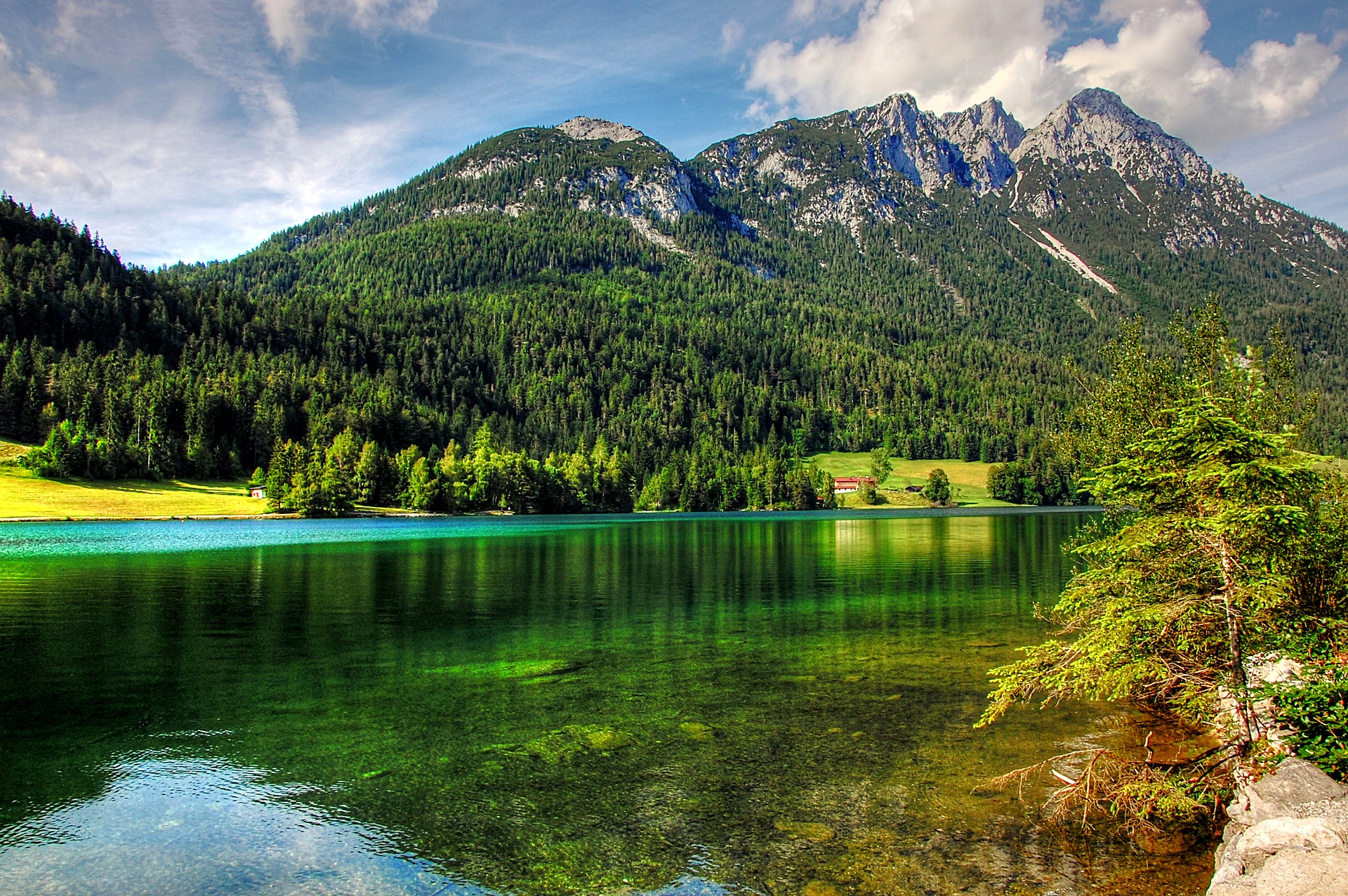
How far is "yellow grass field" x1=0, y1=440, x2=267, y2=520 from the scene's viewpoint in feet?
371

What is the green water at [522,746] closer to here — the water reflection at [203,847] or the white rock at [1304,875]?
the water reflection at [203,847]

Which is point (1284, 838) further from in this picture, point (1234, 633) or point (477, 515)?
point (477, 515)

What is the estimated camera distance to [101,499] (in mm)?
125000

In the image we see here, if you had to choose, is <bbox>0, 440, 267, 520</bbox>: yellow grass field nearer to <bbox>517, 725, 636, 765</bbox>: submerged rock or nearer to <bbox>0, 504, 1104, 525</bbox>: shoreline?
<bbox>0, 504, 1104, 525</bbox>: shoreline

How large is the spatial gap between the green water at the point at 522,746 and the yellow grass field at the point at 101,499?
90922mm

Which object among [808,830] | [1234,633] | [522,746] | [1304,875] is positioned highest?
[1234,633]

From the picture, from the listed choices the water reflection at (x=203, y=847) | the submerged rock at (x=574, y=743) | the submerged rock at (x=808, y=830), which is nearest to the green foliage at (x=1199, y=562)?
the submerged rock at (x=808, y=830)

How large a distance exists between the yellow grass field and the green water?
9092cm

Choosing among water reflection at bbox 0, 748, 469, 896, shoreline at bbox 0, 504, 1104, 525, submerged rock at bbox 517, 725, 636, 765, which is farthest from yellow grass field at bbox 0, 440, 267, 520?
submerged rock at bbox 517, 725, 636, 765

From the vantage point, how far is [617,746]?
17.4 metres

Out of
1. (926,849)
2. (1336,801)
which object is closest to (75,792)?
(926,849)

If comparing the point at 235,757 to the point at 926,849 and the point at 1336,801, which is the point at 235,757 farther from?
the point at 1336,801

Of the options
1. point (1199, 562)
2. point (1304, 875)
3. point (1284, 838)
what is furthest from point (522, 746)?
point (1199, 562)

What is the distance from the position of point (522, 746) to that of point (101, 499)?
469 ft
